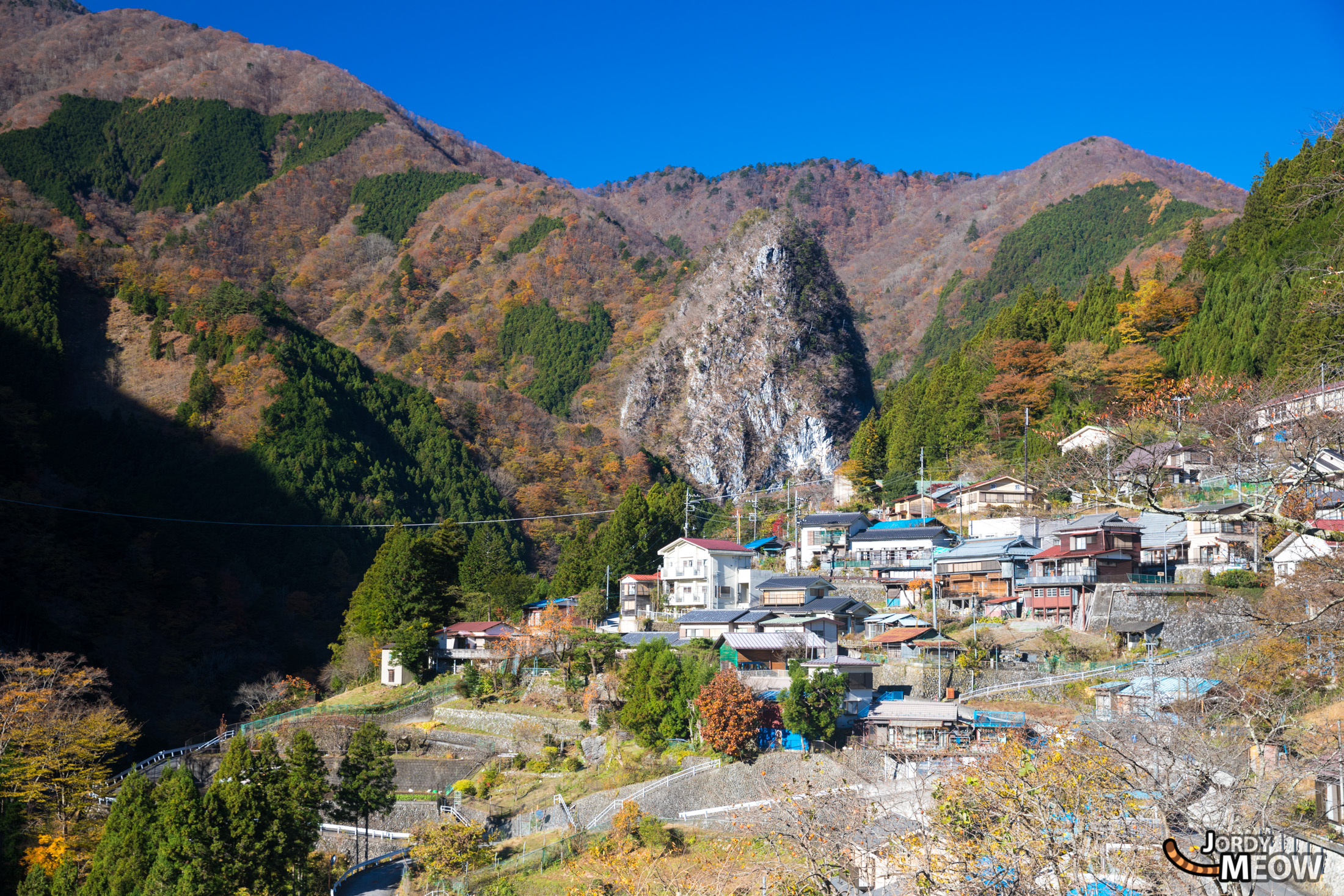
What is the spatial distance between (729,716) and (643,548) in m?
18.0

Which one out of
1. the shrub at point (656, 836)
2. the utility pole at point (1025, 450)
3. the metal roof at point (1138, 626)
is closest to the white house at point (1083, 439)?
the utility pole at point (1025, 450)

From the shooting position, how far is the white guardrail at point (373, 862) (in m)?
24.3

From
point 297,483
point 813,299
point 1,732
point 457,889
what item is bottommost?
point 457,889

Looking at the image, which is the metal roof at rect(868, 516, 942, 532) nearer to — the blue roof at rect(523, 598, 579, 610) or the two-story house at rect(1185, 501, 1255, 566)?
the two-story house at rect(1185, 501, 1255, 566)

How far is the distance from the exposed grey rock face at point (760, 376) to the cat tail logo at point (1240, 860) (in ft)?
255

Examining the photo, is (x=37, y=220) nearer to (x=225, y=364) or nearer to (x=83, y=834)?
(x=225, y=364)

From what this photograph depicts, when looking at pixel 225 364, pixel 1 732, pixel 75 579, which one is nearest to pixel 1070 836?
pixel 1 732

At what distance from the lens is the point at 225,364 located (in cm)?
6575

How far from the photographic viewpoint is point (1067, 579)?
32938mm

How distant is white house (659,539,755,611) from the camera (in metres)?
40.4

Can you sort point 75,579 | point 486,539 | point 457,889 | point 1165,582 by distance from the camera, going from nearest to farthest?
1. point 457,889
2. point 1165,582
3. point 75,579
4. point 486,539

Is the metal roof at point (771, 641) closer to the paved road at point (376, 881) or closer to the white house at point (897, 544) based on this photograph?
the white house at point (897, 544)

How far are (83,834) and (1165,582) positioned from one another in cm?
3305

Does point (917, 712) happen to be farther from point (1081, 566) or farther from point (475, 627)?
point (475, 627)
